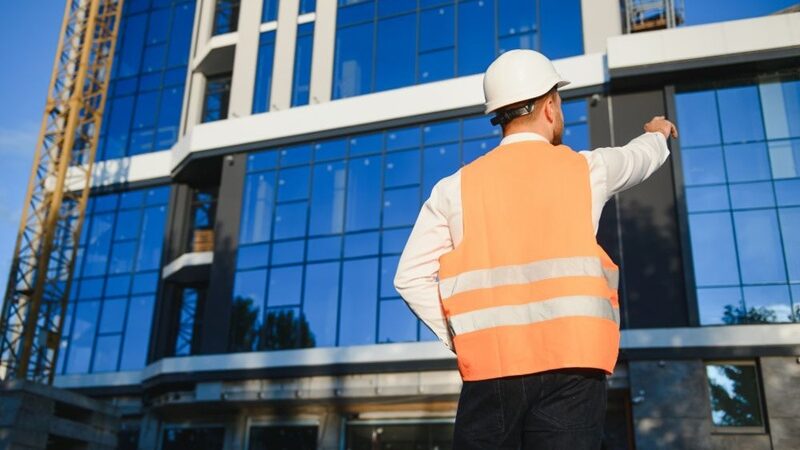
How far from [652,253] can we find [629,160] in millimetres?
20529

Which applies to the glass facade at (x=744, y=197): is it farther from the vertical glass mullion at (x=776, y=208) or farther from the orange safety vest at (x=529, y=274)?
the orange safety vest at (x=529, y=274)

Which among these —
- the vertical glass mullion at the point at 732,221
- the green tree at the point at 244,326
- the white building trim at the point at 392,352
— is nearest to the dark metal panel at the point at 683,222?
the white building trim at the point at 392,352

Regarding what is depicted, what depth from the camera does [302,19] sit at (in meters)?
30.0

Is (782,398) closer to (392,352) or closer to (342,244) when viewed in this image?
(392,352)

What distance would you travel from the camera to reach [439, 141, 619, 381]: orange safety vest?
2.48m

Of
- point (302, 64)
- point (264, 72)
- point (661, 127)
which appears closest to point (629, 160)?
point (661, 127)

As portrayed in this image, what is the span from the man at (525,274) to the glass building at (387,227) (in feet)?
64.5

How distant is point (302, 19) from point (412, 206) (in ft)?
30.5

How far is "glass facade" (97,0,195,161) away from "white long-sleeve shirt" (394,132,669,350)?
1250 inches

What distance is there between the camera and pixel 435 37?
26922 mm

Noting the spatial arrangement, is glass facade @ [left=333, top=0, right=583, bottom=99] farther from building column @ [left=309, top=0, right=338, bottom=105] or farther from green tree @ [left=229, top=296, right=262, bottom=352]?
green tree @ [left=229, top=296, right=262, bottom=352]

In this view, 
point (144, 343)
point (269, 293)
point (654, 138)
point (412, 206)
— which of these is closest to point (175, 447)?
point (144, 343)

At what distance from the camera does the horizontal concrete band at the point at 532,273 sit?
2.52 m

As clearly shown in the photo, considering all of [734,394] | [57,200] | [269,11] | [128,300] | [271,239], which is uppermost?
[269,11]
